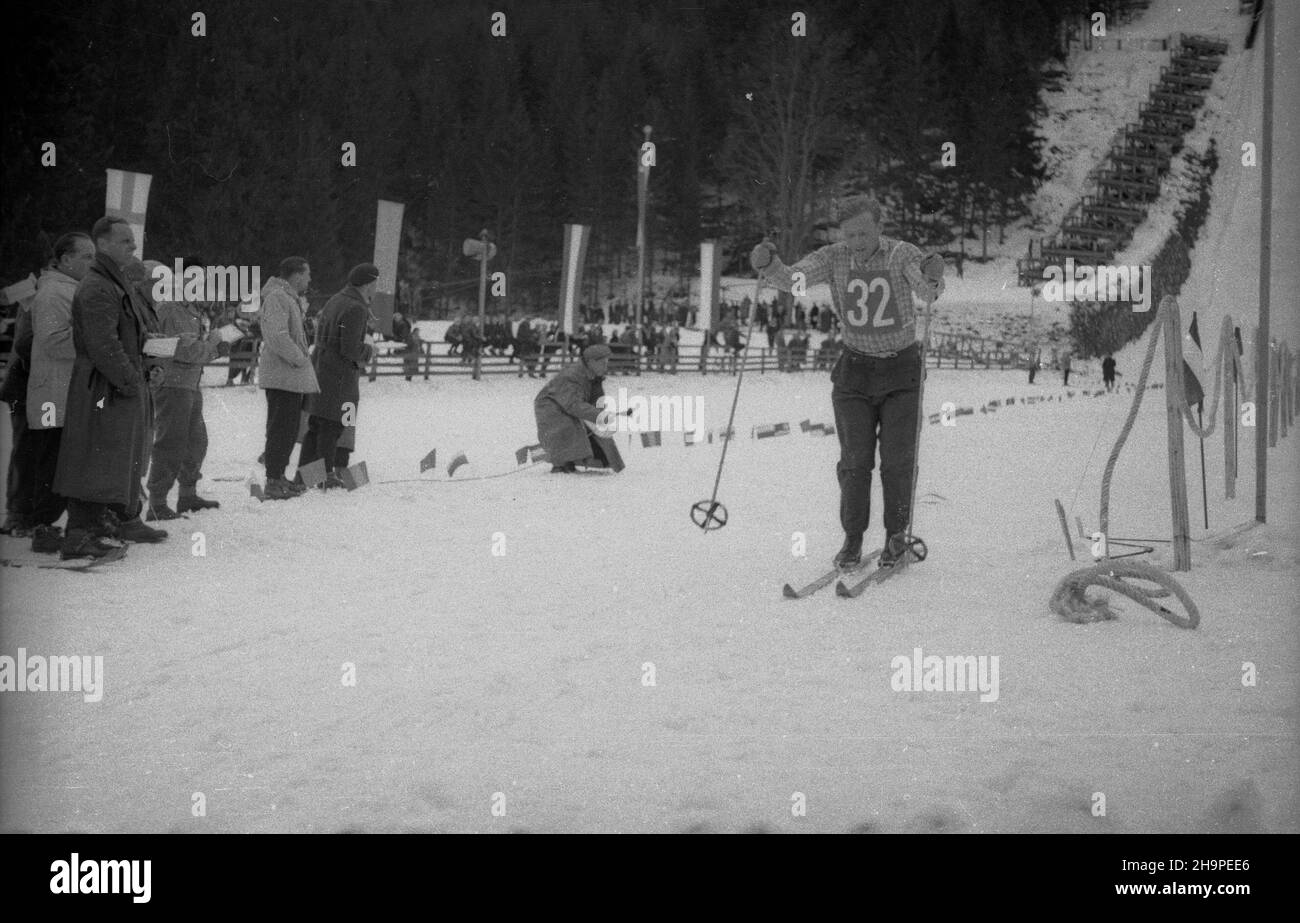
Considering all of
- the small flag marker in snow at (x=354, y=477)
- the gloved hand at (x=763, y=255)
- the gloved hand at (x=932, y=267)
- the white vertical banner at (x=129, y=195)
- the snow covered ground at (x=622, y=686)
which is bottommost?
the snow covered ground at (x=622, y=686)

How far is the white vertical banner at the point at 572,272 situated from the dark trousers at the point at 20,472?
783 inches

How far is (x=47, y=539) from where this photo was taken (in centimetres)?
582

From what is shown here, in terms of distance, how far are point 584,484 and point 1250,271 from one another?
7.88m

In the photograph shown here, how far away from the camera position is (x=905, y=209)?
2007 inches

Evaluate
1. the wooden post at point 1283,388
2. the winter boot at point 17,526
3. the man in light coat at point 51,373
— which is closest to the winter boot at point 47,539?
Result: the man in light coat at point 51,373

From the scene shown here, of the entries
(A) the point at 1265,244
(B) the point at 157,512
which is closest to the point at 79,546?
(B) the point at 157,512

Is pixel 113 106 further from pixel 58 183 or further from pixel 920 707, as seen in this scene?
pixel 920 707

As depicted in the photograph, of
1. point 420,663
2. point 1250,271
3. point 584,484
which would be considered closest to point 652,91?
point 1250,271

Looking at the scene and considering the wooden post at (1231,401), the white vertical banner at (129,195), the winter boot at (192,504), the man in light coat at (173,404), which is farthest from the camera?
the white vertical banner at (129,195)

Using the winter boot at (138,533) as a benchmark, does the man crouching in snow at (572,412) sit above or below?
above

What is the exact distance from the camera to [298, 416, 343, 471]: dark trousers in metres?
8.50

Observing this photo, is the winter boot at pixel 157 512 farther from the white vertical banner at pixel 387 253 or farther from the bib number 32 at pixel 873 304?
the white vertical banner at pixel 387 253

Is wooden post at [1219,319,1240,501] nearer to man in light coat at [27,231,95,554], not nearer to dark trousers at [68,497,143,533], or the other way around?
dark trousers at [68,497,143,533]

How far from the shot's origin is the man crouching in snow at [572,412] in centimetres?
993
